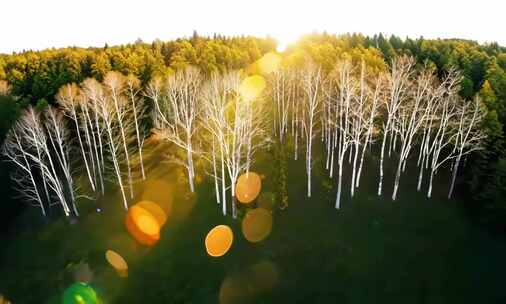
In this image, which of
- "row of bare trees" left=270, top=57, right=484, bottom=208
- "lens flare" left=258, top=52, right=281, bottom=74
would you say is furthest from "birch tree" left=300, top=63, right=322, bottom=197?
→ "lens flare" left=258, top=52, right=281, bottom=74

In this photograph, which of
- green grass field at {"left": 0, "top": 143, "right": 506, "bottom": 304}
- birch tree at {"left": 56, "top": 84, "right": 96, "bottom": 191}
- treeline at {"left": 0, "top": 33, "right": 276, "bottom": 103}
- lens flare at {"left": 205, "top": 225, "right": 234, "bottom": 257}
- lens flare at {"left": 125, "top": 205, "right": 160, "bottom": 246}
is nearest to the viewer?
green grass field at {"left": 0, "top": 143, "right": 506, "bottom": 304}

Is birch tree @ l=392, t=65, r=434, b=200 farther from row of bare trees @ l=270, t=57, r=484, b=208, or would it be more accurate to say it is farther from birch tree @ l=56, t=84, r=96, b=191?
birch tree @ l=56, t=84, r=96, b=191

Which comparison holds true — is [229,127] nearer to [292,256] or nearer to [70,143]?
[292,256]

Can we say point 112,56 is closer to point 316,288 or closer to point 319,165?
point 319,165

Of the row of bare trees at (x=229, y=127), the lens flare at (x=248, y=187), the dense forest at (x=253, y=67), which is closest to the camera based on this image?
A: the row of bare trees at (x=229, y=127)

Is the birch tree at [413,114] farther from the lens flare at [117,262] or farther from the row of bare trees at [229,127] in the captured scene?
the lens flare at [117,262]

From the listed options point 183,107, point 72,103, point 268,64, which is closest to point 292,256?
point 183,107

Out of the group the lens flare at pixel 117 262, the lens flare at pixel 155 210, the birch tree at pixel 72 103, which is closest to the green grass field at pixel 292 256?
the lens flare at pixel 117 262
